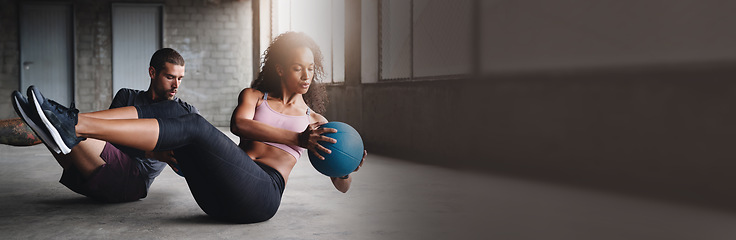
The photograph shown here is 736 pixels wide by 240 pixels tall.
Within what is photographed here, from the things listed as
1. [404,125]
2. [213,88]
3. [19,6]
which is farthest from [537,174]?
[19,6]

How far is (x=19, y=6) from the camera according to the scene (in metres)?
13.0

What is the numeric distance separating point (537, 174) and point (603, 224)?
173 cm

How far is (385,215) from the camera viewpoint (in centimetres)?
331

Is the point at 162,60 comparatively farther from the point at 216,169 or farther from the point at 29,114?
the point at 29,114

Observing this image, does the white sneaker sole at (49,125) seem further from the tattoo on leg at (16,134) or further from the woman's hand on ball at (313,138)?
the woman's hand on ball at (313,138)

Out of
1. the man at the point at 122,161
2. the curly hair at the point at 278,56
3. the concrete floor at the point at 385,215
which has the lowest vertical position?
the concrete floor at the point at 385,215

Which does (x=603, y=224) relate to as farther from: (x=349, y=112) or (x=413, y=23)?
(x=349, y=112)

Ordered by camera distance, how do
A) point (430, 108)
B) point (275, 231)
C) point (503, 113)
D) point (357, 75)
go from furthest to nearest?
point (357, 75) < point (430, 108) < point (503, 113) < point (275, 231)

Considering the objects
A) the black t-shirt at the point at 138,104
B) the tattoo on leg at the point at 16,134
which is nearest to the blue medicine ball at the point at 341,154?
the black t-shirt at the point at 138,104

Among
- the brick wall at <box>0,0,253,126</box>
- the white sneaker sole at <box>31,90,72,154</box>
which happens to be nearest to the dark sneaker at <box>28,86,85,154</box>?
the white sneaker sole at <box>31,90,72,154</box>

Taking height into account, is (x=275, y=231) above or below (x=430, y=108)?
below

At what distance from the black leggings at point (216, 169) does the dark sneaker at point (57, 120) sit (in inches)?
11.7

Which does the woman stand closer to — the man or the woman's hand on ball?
the woman's hand on ball

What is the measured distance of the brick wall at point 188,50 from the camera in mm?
13164
